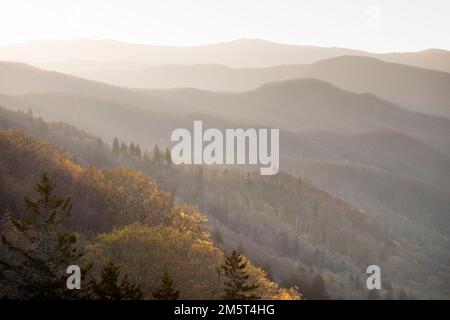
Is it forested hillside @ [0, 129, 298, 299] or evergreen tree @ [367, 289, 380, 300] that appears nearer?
forested hillside @ [0, 129, 298, 299]

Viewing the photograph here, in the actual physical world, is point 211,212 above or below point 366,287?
above

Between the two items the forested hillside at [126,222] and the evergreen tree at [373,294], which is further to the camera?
the evergreen tree at [373,294]

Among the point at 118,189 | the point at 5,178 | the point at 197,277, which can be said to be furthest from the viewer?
the point at 118,189

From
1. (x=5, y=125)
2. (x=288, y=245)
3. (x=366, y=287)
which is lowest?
(x=366, y=287)

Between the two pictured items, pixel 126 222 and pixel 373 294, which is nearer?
pixel 126 222

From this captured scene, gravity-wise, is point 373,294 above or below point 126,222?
below

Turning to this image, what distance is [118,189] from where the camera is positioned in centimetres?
8775
